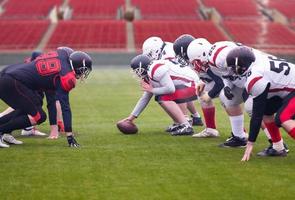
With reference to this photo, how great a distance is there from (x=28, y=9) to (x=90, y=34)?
792 centimetres

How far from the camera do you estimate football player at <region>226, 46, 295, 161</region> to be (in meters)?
7.19

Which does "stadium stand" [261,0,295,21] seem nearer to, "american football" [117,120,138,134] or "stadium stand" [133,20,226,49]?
"stadium stand" [133,20,226,49]

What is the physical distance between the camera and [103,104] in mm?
14922

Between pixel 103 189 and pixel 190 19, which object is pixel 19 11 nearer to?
pixel 190 19

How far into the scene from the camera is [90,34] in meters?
34.7

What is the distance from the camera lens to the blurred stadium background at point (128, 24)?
1266 inches

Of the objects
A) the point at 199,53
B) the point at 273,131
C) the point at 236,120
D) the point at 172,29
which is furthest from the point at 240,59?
the point at 172,29

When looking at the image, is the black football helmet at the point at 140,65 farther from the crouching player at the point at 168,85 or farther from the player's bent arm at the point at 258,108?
the player's bent arm at the point at 258,108

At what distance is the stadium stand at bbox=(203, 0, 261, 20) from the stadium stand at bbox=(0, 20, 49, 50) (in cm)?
1125

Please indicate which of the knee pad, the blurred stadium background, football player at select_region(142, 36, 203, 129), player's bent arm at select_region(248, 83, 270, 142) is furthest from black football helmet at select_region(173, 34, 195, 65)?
the blurred stadium background

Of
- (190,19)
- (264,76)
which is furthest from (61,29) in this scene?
(264,76)

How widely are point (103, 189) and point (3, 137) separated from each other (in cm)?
336

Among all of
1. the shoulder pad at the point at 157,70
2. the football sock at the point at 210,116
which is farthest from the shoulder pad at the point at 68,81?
the football sock at the point at 210,116

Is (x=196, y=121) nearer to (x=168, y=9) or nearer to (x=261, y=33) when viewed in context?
(x=261, y=33)
